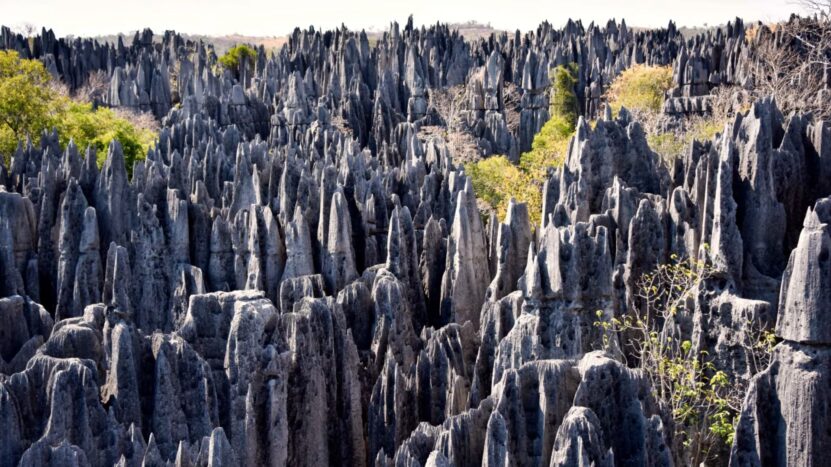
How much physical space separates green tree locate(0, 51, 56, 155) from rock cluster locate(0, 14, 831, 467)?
576 cm

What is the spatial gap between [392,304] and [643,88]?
36.5 meters

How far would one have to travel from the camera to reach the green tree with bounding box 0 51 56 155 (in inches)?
1571

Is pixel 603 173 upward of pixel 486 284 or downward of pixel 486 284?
upward

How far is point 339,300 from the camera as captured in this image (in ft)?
68.5

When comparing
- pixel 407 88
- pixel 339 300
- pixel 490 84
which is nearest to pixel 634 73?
pixel 490 84

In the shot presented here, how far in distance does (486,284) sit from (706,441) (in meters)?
8.61

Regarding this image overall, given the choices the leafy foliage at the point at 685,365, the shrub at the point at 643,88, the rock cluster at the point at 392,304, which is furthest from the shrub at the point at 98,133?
the leafy foliage at the point at 685,365

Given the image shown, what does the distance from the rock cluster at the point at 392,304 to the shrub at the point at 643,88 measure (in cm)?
2003

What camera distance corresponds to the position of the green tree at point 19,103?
39.9 meters

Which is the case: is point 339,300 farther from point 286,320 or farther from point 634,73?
point 634,73

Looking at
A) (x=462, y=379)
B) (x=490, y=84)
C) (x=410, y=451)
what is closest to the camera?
(x=410, y=451)

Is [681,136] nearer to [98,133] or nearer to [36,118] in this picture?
[98,133]

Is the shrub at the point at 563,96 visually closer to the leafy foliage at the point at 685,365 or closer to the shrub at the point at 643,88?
the shrub at the point at 643,88

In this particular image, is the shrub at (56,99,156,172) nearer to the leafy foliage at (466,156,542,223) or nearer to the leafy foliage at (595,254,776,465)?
the leafy foliage at (466,156,542,223)
